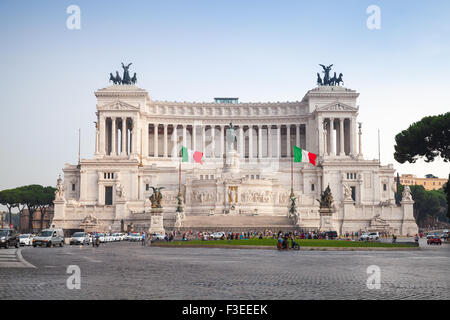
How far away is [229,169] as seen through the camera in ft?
332

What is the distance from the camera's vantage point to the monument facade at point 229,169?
8544 centimetres

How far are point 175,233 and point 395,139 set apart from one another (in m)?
31.3

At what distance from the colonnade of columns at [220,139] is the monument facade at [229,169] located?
0.25m

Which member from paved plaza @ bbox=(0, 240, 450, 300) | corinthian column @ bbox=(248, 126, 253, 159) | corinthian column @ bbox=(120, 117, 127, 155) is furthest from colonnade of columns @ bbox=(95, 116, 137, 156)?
paved plaza @ bbox=(0, 240, 450, 300)

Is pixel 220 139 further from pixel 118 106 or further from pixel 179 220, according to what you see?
pixel 179 220

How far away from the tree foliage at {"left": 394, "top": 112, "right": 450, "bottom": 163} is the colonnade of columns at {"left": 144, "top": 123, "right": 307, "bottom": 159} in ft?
162

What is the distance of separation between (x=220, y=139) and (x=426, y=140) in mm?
65795

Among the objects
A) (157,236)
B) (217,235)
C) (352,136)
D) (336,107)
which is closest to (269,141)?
(336,107)

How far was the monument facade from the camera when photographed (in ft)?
280

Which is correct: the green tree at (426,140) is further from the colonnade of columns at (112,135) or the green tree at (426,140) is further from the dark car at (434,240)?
the colonnade of columns at (112,135)

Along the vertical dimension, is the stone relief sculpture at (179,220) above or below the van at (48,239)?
above

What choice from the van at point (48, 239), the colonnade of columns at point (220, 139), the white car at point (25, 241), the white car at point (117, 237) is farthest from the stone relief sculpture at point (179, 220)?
the colonnade of columns at point (220, 139)
